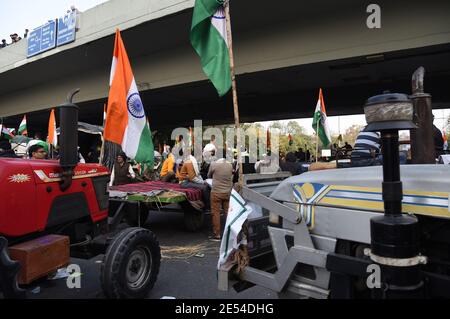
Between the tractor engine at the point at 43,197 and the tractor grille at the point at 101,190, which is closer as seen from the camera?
the tractor engine at the point at 43,197

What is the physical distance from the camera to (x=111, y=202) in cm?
549

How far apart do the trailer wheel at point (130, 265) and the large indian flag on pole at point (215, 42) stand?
1.81 m

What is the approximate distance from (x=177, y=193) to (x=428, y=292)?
18.7 feet

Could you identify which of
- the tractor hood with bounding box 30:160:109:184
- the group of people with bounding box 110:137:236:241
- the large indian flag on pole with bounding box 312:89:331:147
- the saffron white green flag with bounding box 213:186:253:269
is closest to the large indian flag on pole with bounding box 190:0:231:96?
the saffron white green flag with bounding box 213:186:253:269

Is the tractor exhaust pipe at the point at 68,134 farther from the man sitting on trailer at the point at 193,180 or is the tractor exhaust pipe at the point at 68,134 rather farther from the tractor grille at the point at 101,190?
the man sitting on trailer at the point at 193,180

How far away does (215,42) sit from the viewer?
3721mm

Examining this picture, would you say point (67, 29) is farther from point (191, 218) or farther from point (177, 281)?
point (177, 281)

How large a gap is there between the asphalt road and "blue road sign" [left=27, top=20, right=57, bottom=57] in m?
11.2

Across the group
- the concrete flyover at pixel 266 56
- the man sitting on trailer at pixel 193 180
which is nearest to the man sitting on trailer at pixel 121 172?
the man sitting on trailer at pixel 193 180

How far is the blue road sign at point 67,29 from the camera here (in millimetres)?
13453

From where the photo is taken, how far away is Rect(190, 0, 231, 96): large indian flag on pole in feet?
12.1

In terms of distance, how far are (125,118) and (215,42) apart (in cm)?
204

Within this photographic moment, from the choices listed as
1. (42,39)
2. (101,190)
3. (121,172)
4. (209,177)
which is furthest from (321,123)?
(42,39)

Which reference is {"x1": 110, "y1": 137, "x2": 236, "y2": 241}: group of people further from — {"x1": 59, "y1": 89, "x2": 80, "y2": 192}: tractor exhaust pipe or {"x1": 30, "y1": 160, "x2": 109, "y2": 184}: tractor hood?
{"x1": 59, "y1": 89, "x2": 80, "y2": 192}: tractor exhaust pipe
